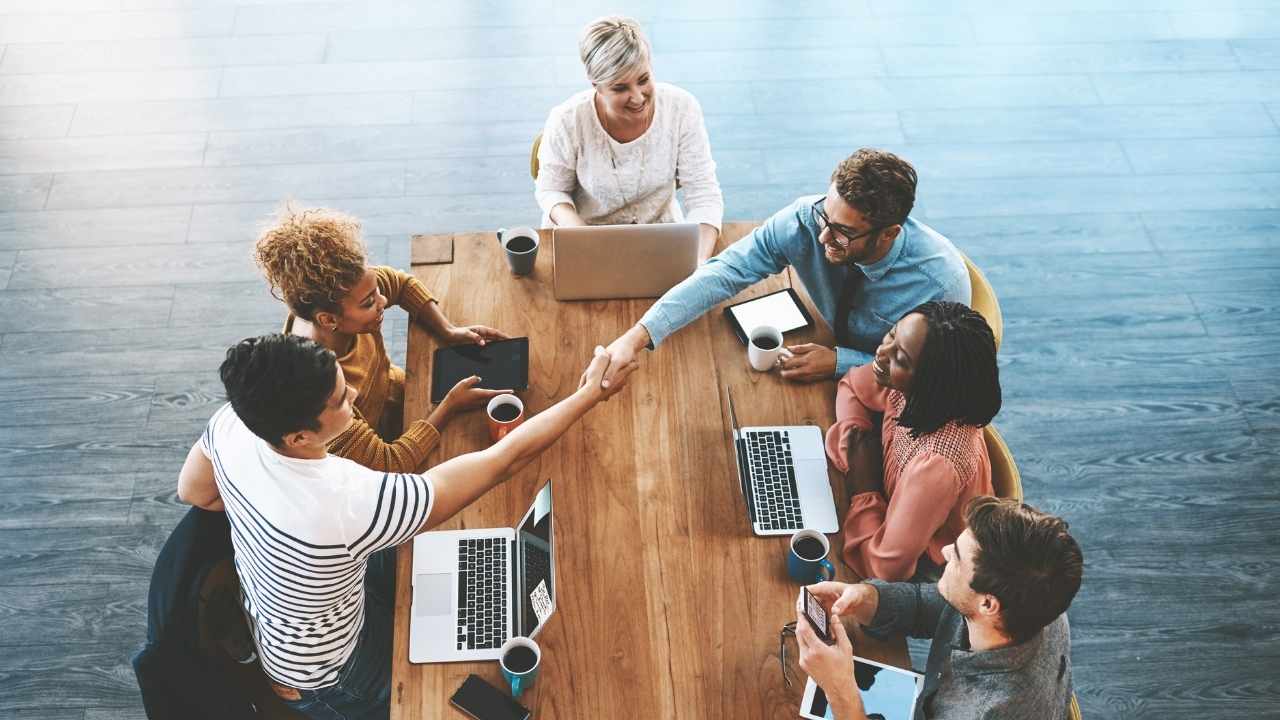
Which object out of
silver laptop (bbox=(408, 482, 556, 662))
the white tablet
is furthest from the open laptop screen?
the white tablet

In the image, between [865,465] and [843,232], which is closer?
[865,465]

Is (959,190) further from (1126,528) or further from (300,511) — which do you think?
(300,511)

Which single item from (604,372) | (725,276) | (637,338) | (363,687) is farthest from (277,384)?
(725,276)

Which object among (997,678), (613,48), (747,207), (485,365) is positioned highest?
(613,48)

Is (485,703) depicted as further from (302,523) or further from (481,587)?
(302,523)

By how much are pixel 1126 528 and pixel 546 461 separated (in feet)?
6.47

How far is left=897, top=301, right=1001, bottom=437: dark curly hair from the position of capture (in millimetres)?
2102

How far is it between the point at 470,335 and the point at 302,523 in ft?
2.65

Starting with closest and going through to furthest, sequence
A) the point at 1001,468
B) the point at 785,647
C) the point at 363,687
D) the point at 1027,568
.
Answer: the point at 1027,568 → the point at 785,647 → the point at 363,687 → the point at 1001,468

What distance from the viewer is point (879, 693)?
2008mm

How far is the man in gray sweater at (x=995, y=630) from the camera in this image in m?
1.76

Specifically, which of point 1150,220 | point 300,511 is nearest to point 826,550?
point 300,511

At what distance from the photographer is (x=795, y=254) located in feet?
8.61

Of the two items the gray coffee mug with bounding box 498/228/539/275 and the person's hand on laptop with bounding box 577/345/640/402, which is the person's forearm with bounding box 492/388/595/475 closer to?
the person's hand on laptop with bounding box 577/345/640/402
